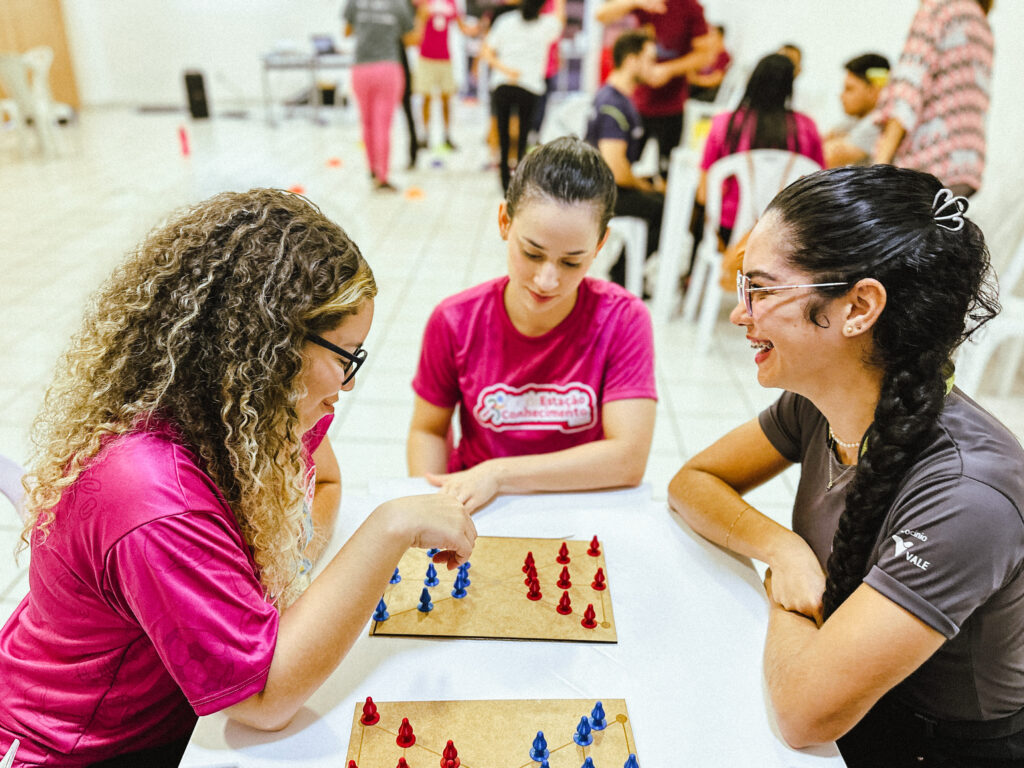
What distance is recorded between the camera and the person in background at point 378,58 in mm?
5730

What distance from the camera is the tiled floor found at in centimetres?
295

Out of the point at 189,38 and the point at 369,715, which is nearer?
the point at 369,715

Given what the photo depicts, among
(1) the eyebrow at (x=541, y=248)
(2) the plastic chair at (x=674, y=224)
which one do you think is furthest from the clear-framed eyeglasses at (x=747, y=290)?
(2) the plastic chair at (x=674, y=224)

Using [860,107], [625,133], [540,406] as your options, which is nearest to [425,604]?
[540,406]

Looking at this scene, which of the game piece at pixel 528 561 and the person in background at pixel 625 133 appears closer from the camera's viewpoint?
the game piece at pixel 528 561

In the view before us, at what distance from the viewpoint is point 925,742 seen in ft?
3.56

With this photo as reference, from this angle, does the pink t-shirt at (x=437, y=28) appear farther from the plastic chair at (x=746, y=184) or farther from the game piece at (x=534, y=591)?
the game piece at (x=534, y=591)

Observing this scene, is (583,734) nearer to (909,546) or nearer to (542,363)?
(909,546)

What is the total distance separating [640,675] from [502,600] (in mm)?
230

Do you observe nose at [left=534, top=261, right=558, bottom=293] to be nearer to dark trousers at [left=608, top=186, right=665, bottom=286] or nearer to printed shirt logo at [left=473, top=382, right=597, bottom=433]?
printed shirt logo at [left=473, top=382, right=597, bottom=433]

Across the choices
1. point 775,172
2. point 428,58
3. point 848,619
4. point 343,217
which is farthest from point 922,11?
point 428,58

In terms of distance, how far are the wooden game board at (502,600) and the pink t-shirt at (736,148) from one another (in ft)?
8.82

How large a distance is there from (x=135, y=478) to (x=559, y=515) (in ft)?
2.41

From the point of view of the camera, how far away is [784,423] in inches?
51.6
